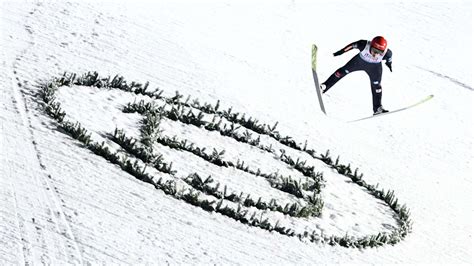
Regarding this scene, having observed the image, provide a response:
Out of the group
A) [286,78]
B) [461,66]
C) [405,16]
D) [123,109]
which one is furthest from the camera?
[405,16]

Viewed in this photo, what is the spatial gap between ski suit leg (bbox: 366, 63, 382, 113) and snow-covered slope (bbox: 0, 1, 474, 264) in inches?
19.5

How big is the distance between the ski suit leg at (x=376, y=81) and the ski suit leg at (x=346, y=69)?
8.0 inches

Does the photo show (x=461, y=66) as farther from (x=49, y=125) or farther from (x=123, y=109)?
(x=49, y=125)

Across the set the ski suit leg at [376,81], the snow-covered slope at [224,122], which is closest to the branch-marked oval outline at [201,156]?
the snow-covered slope at [224,122]

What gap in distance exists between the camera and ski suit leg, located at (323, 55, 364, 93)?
47.9 ft

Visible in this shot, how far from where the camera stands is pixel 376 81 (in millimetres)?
14617

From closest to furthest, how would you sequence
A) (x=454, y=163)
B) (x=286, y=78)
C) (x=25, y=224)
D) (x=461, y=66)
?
(x=25, y=224) → (x=454, y=163) → (x=286, y=78) → (x=461, y=66)

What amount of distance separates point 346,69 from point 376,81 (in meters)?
0.56

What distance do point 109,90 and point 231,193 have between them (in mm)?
2976

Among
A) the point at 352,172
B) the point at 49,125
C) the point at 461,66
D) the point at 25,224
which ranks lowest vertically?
the point at 25,224

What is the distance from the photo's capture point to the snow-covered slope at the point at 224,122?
10.1 metres

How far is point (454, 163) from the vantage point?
580 inches


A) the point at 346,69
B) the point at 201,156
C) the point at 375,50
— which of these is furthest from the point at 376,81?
the point at 201,156

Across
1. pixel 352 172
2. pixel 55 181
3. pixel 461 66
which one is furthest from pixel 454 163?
pixel 55 181
